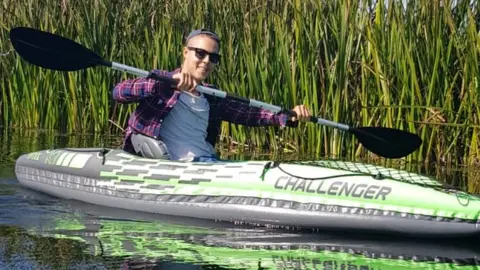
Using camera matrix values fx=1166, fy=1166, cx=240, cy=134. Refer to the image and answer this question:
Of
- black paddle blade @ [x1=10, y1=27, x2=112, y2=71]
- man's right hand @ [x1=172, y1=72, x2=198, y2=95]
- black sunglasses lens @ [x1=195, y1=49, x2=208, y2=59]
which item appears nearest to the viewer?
man's right hand @ [x1=172, y1=72, x2=198, y2=95]

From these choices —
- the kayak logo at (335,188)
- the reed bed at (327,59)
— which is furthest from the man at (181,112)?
the reed bed at (327,59)

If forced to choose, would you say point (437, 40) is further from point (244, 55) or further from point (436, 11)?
point (244, 55)

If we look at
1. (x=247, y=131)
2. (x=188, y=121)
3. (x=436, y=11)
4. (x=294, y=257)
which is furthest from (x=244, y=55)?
(x=294, y=257)

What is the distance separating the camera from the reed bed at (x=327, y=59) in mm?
9781

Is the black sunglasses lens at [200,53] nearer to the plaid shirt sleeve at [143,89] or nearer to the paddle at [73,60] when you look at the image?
the plaid shirt sleeve at [143,89]

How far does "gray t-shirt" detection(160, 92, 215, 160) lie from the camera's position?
7.97m

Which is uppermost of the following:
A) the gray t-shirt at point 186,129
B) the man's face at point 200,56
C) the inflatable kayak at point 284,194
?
the man's face at point 200,56

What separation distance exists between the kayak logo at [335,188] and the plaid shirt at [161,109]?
0.94 meters

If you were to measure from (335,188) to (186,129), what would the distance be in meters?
1.31

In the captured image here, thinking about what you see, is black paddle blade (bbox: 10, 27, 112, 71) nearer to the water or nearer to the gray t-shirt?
the gray t-shirt

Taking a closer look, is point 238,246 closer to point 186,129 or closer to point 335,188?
point 335,188

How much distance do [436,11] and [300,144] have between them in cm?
188

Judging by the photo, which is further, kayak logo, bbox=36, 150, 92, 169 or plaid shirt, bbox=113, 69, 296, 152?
kayak logo, bbox=36, 150, 92, 169

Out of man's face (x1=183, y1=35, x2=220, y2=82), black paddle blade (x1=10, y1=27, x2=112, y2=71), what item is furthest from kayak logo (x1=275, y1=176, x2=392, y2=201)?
black paddle blade (x1=10, y1=27, x2=112, y2=71)
